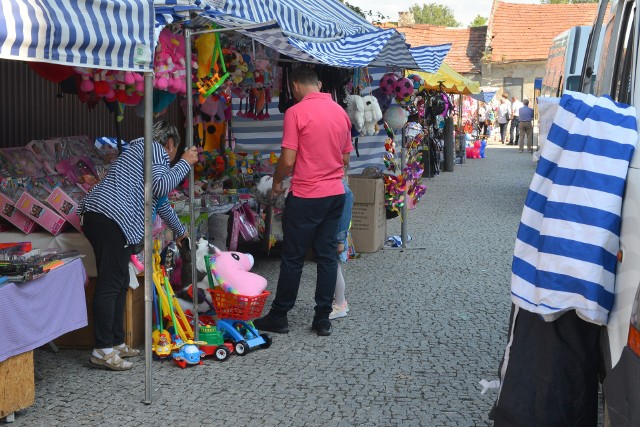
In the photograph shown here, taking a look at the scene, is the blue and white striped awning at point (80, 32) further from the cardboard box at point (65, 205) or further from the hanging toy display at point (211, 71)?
the hanging toy display at point (211, 71)

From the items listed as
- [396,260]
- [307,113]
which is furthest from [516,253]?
[396,260]

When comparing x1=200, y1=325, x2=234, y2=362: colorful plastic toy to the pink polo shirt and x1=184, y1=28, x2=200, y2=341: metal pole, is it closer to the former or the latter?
x1=184, y1=28, x2=200, y2=341: metal pole

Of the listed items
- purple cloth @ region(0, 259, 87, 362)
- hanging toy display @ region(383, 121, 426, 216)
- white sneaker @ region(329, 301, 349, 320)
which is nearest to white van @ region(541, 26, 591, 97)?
hanging toy display @ region(383, 121, 426, 216)

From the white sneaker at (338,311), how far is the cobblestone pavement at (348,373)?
0.07m

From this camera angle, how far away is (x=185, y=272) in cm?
701

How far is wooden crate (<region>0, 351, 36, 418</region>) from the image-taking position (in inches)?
178

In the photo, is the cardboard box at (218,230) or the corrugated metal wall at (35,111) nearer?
the corrugated metal wall at (35,111)

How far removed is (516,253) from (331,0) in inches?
265

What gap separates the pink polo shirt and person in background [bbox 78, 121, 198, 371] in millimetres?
933

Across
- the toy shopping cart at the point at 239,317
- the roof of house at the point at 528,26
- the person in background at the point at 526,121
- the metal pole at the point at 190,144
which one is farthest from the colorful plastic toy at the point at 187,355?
the roof of house at the point at 528,26

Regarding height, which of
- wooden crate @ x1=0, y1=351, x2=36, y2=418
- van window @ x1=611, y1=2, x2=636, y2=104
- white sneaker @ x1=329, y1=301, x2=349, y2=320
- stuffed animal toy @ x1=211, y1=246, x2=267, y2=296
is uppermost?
van window @ x1=611, y1=2, x2=636, y2=104

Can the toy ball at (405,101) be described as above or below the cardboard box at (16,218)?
above

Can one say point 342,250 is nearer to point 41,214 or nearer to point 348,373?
point 348,373

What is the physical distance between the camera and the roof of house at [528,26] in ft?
127
